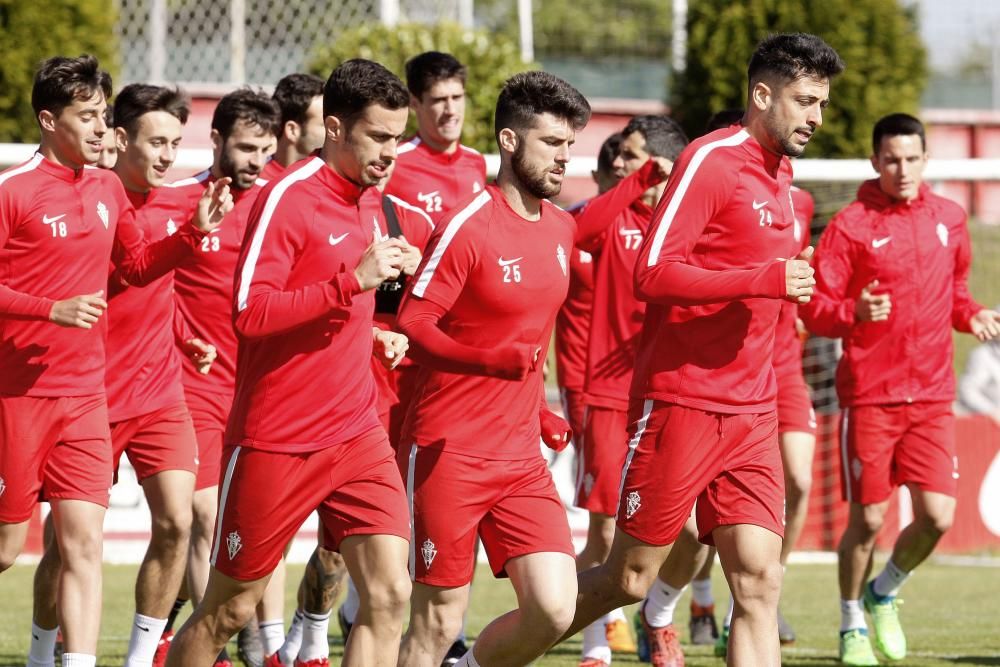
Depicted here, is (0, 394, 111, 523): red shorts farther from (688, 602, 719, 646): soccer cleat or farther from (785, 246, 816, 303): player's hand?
(688, 602, 719, 646): soccer cleat

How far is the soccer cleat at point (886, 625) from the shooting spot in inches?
370

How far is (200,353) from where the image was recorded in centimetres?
805

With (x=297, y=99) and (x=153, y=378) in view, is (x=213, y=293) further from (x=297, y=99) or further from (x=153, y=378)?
(x=297, y=99)

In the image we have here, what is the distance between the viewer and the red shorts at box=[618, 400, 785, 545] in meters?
6.66

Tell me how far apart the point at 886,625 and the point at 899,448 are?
3.28 feet

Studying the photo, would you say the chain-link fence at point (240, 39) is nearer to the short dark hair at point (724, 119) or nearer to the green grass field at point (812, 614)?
the green grass field at point (812, 614)

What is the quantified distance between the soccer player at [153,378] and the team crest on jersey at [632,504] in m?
2.34

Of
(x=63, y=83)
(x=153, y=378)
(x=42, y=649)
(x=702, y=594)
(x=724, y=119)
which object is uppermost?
(x=63, y=83)

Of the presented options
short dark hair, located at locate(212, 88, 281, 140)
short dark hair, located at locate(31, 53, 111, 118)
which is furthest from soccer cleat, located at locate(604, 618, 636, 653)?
short dark hair, located at locate(31, 53, 111, 118)

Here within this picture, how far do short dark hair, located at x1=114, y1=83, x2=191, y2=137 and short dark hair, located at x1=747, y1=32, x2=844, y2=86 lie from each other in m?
2.99

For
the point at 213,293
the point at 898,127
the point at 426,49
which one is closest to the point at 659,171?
the point at 898,127

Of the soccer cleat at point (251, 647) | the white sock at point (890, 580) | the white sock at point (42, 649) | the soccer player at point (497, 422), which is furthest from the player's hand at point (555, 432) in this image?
the white sock at point (890, 580)

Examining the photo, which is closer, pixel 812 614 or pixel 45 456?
pixel 45 456

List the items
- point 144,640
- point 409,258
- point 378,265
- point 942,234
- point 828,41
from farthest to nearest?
point 828,41 < point 942,234 < point 144,640 < point 409,258 < point 378,265
